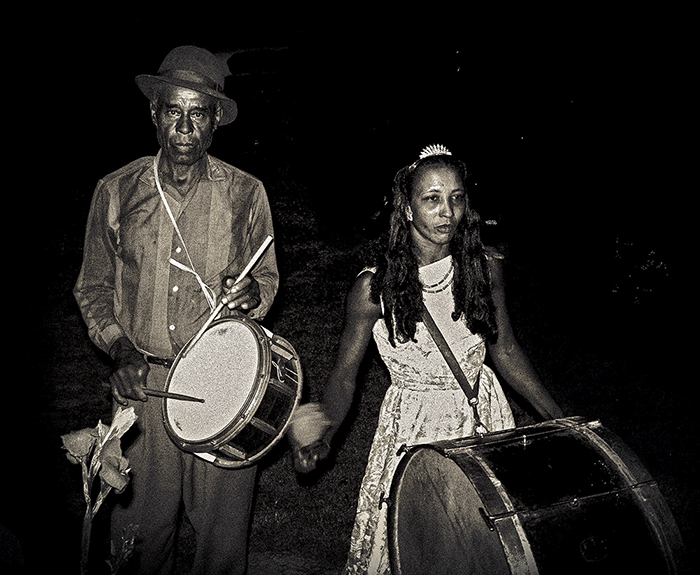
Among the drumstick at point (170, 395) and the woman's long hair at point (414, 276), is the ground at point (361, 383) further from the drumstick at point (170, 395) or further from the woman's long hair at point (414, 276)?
the drumstick at point (170, 395)

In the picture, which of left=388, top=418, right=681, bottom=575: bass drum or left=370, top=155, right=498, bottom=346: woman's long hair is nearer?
left=388, top=418, right=681, bottom=575: bass drum

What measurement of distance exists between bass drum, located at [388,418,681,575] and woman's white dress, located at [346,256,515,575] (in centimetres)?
36

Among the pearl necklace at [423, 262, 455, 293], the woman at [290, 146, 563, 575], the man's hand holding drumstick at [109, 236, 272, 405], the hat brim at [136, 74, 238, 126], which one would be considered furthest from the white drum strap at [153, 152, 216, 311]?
the pearl necklace at [423, 262, 455, 293]

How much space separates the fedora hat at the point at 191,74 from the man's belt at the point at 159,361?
1.25 m

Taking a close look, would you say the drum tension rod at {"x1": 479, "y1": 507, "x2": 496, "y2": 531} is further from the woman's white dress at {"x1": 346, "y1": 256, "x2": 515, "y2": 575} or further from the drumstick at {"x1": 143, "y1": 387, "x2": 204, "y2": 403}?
the drumstick at {"x1": 143, "y1": 387, "x2": 204, "y2": 403}

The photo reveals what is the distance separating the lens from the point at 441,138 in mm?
4762

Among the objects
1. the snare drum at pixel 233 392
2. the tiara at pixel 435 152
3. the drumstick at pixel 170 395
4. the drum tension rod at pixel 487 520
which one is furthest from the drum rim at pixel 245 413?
the tiara at pixel 435 152

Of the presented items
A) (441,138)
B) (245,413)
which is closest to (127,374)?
(245,413)

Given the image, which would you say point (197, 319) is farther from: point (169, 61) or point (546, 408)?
point (546, 408)

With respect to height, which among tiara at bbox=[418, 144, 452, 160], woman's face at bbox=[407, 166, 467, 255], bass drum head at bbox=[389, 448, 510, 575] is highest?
tiara at bbox=[418, 144, 452, 160]

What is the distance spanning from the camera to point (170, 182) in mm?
3174

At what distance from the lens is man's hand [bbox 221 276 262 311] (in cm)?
291

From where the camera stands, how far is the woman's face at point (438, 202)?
9.59ft

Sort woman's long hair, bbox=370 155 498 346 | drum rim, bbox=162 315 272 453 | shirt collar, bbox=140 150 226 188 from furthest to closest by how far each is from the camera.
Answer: shirt collar, bbox=140 150 226 188
woman's long hair, bbox=370 155 498 346
drum rim, bbox=162 315 272 453
